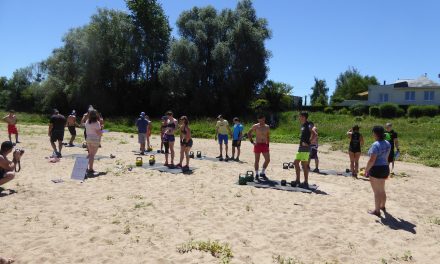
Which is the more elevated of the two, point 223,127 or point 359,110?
point 359,110

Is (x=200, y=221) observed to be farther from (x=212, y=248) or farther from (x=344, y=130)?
(x=344, y=130)

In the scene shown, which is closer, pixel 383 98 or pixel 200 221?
pixel 200 221

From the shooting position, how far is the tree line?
133 ft

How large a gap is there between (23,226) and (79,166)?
14.6 feet

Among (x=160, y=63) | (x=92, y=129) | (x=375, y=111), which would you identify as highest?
(x=160, y=63)

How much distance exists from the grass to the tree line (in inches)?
1379

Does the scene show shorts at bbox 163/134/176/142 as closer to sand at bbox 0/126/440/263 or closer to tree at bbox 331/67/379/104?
sand at bbox 0/126/440/263

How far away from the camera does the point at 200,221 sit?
22.7ft

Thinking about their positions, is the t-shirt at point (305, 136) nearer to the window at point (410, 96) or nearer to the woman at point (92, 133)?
the woman at point (92, 133)

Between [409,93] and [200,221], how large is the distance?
46.3 m

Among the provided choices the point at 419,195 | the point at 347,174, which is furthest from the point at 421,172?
the point at 419,195

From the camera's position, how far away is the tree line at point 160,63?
133 feet

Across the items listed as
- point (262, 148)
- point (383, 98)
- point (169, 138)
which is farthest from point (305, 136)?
point (383, 98)

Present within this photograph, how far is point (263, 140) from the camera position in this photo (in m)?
10.7
